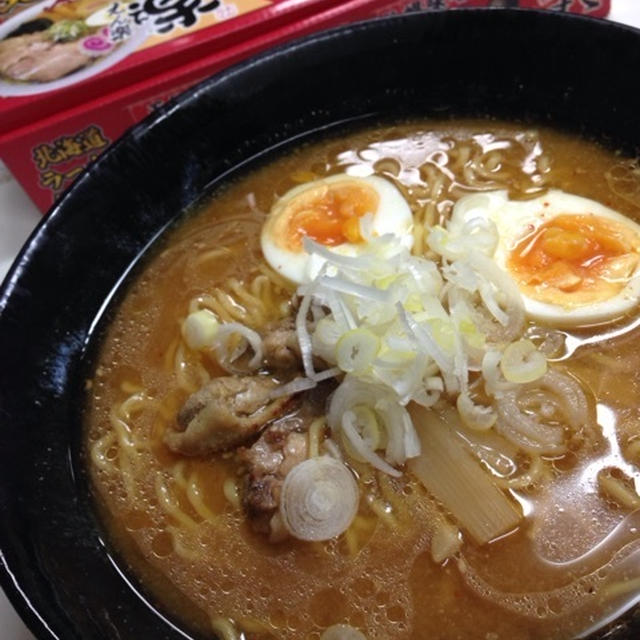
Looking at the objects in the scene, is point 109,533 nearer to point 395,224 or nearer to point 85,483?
point 85,483

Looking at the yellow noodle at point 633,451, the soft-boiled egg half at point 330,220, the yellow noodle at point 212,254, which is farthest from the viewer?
the yellow noodle at point 212,254

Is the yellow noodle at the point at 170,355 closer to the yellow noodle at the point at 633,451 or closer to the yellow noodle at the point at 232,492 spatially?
the yellow noodle at the point at 232,492

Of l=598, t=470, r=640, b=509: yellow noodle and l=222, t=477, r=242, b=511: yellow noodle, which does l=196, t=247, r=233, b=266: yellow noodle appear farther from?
l=598, t=470, r=640, b=509: yellow noodle

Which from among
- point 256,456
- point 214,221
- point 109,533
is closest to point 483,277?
point 256,456

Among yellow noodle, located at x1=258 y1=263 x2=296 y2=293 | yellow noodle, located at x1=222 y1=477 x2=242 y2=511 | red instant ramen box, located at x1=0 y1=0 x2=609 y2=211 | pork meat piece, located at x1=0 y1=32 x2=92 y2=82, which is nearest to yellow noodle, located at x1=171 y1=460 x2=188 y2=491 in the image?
yellow noodle, located at x1=222 y1=477 x2=242 y2=511

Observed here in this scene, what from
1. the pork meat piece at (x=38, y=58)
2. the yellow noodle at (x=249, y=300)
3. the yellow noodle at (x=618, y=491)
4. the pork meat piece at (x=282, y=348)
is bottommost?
the yellow noodle at (x=618, y=491)

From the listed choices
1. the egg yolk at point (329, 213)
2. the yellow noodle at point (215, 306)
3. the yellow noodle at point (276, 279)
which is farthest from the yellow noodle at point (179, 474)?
the egg yolk at point (329, 213)

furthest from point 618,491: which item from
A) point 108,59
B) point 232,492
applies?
point 108,59

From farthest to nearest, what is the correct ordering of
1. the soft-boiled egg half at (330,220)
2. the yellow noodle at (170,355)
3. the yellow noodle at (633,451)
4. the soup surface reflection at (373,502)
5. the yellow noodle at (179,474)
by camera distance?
1. the soft-boiled egg half at (330,220)
2. the yellow noodle at (170,355)
3. the yellow noodle at (179,474)
4. the yellow noodle at (633,451)
5. the soup surface reflection at (373,502)
